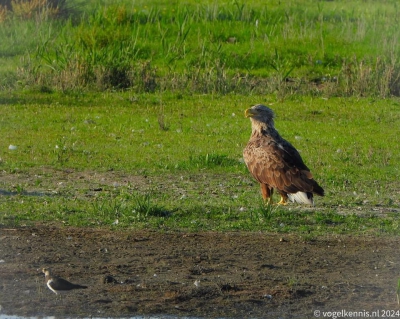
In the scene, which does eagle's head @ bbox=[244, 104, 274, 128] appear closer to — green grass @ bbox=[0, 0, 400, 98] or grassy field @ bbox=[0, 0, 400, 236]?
grassy field @ bbox=[0, 0, 400, 236]

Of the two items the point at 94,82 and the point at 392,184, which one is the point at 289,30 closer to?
the point at 94,82

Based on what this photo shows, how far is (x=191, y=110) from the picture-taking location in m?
15.1

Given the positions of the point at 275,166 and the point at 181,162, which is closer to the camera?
the point at 275,166

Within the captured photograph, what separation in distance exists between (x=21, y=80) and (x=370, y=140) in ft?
22.7

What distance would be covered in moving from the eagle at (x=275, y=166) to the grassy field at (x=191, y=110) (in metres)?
0.22

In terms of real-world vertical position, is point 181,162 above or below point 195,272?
below

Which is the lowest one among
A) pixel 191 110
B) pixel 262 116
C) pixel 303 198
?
pixel 191 110

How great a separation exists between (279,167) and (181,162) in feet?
7.47

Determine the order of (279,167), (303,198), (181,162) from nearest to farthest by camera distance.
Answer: (303,198) → (279,167) → (181,162)

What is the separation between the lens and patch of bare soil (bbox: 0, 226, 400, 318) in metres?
6.31

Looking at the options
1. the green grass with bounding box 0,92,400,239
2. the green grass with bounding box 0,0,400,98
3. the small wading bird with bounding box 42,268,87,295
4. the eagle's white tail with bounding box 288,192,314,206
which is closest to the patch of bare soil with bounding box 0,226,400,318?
the small wading bird with bounding box 42,268,87,295

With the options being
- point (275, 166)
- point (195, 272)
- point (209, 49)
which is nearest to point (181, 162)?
point (275, 166)

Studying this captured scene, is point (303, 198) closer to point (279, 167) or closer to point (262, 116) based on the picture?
point (279, 167)

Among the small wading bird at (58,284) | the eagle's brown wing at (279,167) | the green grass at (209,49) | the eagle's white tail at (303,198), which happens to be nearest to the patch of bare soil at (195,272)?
the small wading bird at (58,284)
